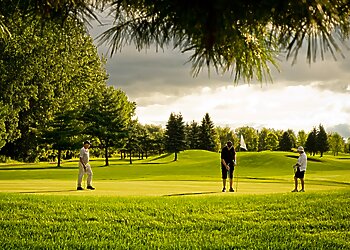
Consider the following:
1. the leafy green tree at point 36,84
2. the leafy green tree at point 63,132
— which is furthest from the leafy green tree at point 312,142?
the leafy green tree at point 63,132

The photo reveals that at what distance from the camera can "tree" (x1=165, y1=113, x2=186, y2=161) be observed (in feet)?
173

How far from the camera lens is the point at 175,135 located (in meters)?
53.5

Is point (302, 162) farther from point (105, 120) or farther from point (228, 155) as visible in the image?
point (105, 120)

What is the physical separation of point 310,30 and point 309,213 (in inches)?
273

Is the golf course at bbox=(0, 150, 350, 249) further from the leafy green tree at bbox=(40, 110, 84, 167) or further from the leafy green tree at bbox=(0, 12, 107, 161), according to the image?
the leafy green tree at bbox=(40, 110, 84, 167)

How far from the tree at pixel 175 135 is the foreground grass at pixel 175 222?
42.1 metres

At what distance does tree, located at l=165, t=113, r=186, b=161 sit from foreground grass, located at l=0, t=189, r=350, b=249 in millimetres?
42101

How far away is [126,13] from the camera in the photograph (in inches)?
122

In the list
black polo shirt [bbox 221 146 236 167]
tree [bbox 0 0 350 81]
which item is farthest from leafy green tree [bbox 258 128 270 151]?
tree [bbox 0 0 350 81]

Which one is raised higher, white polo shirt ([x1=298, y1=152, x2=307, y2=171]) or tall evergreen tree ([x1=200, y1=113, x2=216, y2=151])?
tall evergreen tree ([x1=200, y1=113, x2=216, y2=151])

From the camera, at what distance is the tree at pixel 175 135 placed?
52.9 m

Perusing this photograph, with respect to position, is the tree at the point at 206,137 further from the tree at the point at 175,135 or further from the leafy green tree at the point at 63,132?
the leafy green tree at the point at 63,132

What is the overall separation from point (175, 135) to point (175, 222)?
45175 millimetres

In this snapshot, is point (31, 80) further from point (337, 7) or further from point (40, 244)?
point (337, 7)
